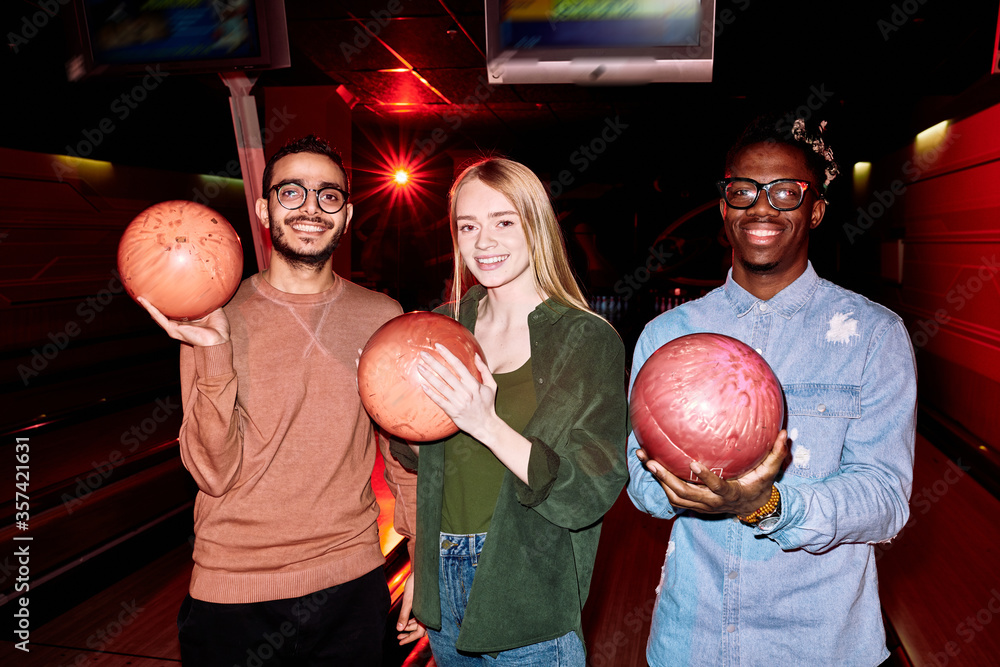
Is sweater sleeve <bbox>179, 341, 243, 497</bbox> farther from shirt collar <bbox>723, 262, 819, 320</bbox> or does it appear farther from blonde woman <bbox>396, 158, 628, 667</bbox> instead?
shirt collar <bbox>723, 262, 819, 320</bbox>

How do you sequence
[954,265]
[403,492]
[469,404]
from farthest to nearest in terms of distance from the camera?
[954,265]
[403,492]
[469,404]

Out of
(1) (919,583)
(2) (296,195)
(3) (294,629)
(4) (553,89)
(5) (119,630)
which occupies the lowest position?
(1) (919,583)

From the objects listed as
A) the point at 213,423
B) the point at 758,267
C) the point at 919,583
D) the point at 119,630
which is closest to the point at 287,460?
the point at 213,423

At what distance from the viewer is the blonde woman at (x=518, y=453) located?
112cm

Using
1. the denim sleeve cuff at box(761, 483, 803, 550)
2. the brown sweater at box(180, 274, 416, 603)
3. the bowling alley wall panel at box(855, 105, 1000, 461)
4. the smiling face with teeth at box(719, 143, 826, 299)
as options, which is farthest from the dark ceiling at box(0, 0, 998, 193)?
the denim sleeve cuff at box(761, 483, 803, 550)

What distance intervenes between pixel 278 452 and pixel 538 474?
63 cm

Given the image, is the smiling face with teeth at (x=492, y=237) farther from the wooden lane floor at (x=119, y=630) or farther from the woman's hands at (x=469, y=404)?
the wooden lane floor at (x=119, y=630)

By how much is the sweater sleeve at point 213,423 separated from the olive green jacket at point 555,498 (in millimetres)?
508

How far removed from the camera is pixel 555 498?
1.11 meters

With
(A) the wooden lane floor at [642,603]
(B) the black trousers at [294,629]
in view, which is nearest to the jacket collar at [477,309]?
(B) the black trousers at [294,629]

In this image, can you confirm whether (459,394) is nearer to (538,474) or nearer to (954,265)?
(538,474)

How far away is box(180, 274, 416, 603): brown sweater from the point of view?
1.32 meters

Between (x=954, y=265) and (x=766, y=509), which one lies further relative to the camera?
(x=954, y=265)

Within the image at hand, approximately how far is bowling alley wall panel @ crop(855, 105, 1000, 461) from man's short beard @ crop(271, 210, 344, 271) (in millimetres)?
4373
